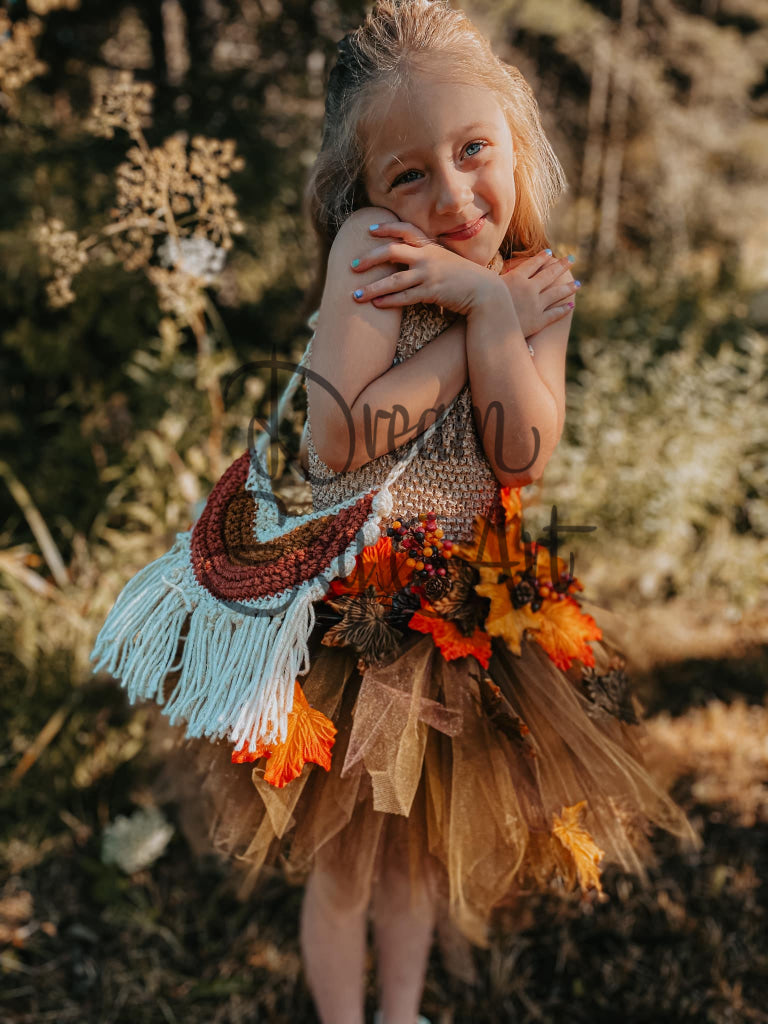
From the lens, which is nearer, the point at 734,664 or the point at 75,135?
the point at 734,664

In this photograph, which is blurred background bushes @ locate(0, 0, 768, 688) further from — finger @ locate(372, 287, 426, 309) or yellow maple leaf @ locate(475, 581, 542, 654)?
yellow maple leaf @ locate(475, 581, 542, 654)

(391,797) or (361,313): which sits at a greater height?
(361,313)

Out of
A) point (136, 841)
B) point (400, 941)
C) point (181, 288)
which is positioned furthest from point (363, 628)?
point (136, 841)

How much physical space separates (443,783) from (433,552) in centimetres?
37

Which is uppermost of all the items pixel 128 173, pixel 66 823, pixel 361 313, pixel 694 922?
pixel 128 173

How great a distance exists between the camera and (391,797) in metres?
1.09

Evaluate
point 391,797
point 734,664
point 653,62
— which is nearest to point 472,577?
point 391,797

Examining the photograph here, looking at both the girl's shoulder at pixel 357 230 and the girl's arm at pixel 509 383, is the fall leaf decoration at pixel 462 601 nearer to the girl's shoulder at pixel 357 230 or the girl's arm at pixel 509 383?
the girl's arm at pixel 509 383

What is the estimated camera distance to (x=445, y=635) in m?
1.16

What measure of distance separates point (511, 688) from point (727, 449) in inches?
88.2

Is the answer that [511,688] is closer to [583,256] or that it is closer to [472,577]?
[472,577]

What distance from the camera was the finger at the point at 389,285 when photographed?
1.03m

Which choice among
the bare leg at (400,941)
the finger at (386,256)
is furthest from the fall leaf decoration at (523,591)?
the bare leg at (400,941)

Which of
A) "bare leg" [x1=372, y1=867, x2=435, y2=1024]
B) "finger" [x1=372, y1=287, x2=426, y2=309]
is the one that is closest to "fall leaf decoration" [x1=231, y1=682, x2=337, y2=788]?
"bare leg" [x1=372, y1=867, x2=435, y2=1024]
